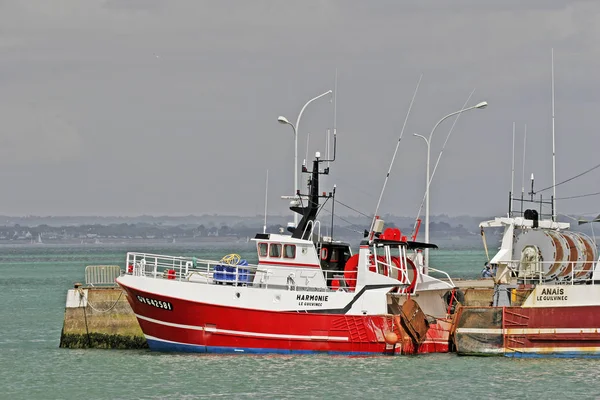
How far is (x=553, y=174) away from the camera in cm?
3875

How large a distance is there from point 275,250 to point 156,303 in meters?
3.93

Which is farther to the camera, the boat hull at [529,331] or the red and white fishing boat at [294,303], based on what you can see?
the red and white fishing boat at [294,303]

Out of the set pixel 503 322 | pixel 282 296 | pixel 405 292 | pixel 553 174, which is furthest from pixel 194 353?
pixel 553 174

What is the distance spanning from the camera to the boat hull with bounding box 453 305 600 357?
33.6 meters

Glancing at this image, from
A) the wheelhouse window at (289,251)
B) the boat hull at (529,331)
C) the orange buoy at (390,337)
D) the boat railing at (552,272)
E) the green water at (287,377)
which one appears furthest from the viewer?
the wheelhouse window at (289,251)

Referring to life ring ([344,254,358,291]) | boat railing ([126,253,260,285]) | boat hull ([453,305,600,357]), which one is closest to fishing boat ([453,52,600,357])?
boat hull ([453,305,600,357])

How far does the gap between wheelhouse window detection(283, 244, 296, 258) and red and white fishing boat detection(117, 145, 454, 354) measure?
0.03m

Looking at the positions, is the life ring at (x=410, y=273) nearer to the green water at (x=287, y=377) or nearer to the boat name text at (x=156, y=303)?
the green water at (x=287, y=377)

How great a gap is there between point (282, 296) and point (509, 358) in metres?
6.80

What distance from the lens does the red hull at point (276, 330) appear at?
3412 cm

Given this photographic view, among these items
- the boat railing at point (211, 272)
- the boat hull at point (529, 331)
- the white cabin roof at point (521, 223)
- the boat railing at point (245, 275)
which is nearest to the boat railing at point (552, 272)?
the white cabin roof at point (521, 223)

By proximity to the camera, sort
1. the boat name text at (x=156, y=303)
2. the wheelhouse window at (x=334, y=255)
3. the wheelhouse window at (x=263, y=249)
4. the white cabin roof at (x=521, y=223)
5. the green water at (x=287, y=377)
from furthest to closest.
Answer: the white cabin roof at (x=521, y=223)
the wheelhouse window at (x=334, y=255)
the wheelhouse window at (x=263, y=249)
the boat name text at (x=156, y=303)
the green water at (x=287, y=377)

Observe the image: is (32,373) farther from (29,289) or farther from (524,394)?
(29,289)

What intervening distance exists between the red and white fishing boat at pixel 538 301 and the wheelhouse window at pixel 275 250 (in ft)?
18.5
